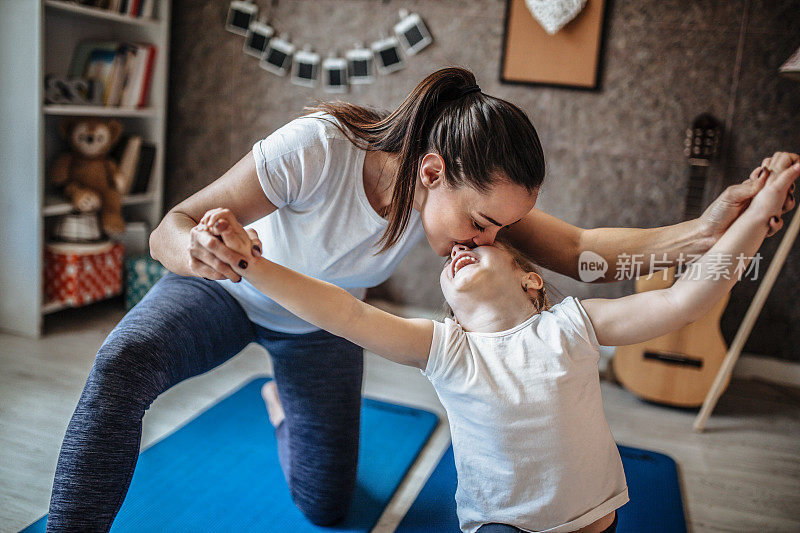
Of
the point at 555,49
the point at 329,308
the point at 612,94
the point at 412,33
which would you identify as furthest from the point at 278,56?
the point at 329,308

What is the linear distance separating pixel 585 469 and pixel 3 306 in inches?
95.3

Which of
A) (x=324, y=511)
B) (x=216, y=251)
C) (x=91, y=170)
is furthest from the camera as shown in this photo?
(x=91, y=170)

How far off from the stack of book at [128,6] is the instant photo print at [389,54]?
1.03 m

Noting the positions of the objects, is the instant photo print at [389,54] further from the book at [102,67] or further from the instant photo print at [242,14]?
the book at [102,67]

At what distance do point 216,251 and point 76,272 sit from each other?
198 centimetres

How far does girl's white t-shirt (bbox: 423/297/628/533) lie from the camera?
1067 millimetres

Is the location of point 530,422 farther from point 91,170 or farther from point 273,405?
point 91,170

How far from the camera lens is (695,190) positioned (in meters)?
2.53

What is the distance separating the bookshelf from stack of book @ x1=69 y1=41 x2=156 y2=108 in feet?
0.15

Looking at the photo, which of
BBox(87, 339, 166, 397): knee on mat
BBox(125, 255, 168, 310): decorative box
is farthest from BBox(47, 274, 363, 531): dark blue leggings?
BBox(125, 255, 168, 310): decorative box

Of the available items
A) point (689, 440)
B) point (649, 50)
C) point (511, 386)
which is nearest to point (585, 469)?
point (511, 386)

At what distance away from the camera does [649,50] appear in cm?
256

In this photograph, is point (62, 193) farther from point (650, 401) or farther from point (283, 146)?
point (650, 401)

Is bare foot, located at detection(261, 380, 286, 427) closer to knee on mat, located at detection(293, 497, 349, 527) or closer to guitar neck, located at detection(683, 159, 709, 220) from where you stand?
knee on mat, located at detection(293, 497, 349, 527)
